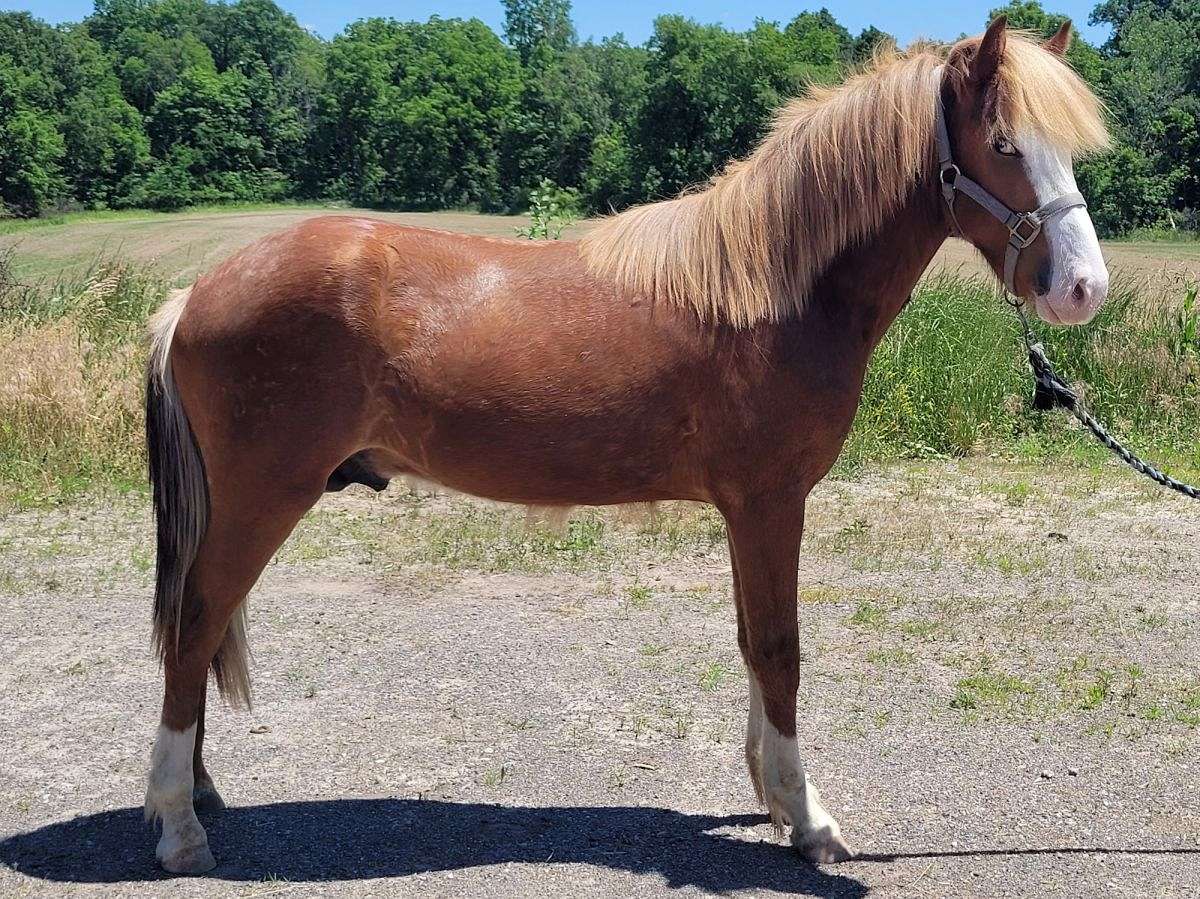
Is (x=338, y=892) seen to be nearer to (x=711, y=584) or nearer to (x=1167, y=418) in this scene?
(x=711, y=584)

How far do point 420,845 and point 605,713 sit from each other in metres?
1.08

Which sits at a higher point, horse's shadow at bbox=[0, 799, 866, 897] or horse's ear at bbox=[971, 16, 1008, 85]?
horse's ear at bbox=[971, 16, 1008, 85]

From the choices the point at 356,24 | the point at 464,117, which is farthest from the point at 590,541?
the point at 356,24

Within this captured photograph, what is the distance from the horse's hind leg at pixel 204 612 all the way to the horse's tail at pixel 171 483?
0.21 feet

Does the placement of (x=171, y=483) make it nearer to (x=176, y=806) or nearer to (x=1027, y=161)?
(x=176, y=806)

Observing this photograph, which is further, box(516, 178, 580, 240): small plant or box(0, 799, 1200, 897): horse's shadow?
box(516, 178, 580, 240): small plant

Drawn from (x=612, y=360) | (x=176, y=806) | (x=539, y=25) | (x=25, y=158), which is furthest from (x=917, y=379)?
(x=539, y=25)

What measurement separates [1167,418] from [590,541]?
628 centimetres

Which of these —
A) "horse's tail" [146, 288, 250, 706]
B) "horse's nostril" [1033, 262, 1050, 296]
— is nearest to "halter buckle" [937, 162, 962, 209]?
"horse's nostril" [1033, 262, 1050, 296]

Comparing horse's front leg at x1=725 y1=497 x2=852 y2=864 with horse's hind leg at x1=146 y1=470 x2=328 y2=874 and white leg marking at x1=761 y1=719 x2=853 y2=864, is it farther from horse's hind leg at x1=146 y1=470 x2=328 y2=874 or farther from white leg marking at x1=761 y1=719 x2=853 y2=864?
horse's hind leg at x1=146 y1=470 x2=328 y2=874

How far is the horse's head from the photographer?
9.07 ft

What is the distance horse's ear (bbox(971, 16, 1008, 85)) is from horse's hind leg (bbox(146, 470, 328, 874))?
2.20m

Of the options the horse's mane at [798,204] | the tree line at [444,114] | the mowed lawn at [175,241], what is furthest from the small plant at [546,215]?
the tree line at [444,114]

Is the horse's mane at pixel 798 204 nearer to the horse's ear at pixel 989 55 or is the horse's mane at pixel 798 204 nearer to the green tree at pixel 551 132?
the horse's ear at pixel 989 55
